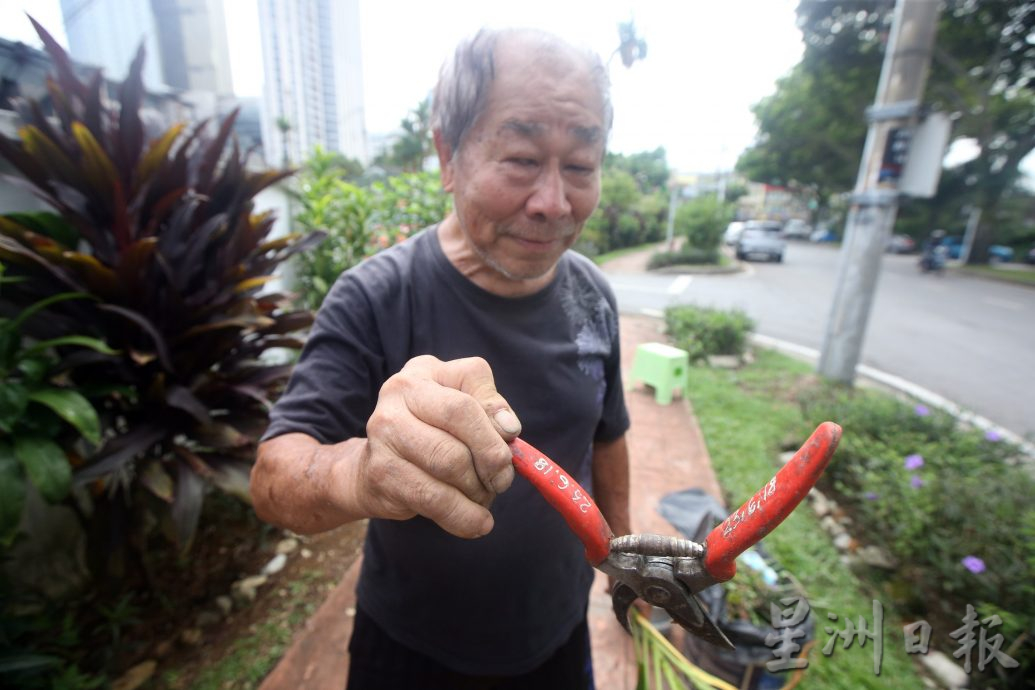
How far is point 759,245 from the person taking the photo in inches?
696

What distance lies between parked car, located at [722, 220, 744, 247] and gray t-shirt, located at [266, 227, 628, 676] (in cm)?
1569

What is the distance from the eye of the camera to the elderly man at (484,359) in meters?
0.96

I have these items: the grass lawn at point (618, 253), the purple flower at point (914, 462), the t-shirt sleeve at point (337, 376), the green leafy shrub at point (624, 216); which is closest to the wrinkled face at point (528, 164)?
the t-shirt sleeve at point (337, 376)

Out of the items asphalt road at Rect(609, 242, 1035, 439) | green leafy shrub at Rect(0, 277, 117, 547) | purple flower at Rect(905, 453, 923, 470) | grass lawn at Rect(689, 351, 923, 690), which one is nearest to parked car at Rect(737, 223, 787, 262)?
asphalt road at Rect(609, 242, 1035, 439)

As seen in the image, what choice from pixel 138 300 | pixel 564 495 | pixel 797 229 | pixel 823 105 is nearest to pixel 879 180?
pixel 564 495

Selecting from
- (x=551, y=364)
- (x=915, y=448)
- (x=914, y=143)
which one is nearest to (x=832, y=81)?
(x=914, y=143)

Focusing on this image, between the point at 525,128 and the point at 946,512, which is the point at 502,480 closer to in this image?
the point at 525,128

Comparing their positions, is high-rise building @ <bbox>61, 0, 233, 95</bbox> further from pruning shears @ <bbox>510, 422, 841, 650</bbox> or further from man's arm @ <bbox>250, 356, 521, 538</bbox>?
pruning shears @ <bbox>510, 422, 841, 650</bbox>

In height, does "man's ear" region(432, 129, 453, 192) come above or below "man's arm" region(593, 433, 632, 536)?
above

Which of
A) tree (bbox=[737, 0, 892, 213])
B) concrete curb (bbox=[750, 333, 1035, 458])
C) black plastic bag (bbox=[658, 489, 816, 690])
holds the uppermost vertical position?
tree (bbox=[737, 0, 892, 213])

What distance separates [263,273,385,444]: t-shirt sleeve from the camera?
93 centimetres

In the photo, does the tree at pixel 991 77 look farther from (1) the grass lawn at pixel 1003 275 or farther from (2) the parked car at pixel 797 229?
(2) the parked car at pixel 797 229

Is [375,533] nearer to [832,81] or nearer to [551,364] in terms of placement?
[551,364]

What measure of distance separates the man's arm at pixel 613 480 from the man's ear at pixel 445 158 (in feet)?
2.81
